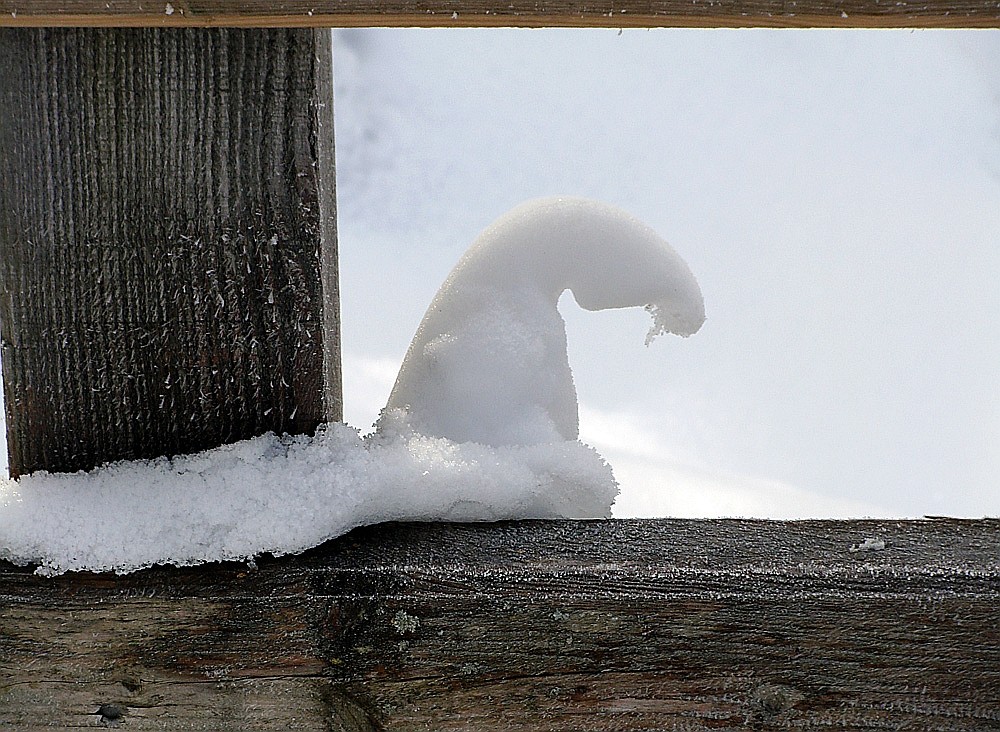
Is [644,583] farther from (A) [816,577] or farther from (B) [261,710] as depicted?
(B) [261,710]

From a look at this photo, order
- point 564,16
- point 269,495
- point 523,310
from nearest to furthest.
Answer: point 564,16 < point 269,495 < point 523,310

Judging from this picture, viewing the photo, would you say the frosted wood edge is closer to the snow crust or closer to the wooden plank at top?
the wooden plank at top

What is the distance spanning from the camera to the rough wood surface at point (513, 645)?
613mm

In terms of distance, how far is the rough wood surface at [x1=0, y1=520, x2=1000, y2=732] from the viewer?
2.01 ft

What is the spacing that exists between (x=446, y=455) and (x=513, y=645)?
157 mm

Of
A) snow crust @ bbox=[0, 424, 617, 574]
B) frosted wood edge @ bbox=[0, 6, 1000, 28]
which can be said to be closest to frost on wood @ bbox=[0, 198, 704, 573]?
snow crust @ bbox=[0, 424, 617, 574]

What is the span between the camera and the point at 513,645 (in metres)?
0.62

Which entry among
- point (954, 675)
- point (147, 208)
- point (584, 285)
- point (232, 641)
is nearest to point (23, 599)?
point (232, 641)

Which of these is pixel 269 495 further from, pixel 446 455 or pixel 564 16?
pixel 564 16

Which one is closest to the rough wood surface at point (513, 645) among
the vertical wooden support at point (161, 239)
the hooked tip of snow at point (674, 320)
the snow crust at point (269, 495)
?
the snow crust at point (269, 495)

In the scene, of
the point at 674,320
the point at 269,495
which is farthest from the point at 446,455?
the point at 674,320

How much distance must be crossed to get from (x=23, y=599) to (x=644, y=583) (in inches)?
16.7

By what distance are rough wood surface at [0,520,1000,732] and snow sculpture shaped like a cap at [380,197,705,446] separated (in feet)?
0.56

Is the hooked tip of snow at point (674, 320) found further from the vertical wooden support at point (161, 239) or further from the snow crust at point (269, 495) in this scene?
the vertical wooden support at point (161, 239)
